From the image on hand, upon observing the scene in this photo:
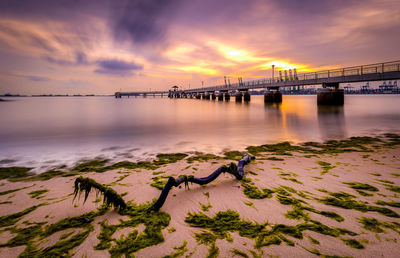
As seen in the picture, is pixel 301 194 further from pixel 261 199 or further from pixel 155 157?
pixel 155 157

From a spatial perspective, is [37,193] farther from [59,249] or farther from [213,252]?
[213,252]

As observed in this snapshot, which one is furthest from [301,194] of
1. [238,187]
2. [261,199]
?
[238,187]

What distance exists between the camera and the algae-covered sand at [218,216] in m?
2.56

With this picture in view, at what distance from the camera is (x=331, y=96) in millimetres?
34719

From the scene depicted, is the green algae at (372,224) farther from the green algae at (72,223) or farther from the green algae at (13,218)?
the green algae at (13,218)

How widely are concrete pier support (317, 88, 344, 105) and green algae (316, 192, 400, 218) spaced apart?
3762 cm

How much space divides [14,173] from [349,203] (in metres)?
8.72

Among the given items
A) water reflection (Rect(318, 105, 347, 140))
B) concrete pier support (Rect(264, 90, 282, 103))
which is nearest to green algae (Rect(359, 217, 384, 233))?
water reflection (Rect(318, 105, 347, 140))

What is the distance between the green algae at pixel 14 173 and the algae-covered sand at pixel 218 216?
0.09 meters

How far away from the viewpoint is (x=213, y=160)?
6.84 metres

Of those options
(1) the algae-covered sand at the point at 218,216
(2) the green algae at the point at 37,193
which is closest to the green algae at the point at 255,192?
(1) the algae-covered sand at the point at 218,216

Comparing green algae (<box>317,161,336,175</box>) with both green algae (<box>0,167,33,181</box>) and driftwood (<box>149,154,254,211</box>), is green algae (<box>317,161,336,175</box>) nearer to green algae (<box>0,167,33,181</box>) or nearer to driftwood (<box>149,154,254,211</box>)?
driftwood (<box>149,154,254,211</box>)

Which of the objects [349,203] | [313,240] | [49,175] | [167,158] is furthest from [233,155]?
[49,175]

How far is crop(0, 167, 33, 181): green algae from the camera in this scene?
5.52 metres
